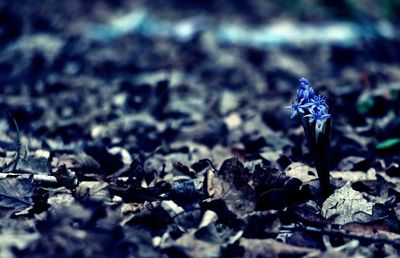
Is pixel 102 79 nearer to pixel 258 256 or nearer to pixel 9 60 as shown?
pixel 9 60

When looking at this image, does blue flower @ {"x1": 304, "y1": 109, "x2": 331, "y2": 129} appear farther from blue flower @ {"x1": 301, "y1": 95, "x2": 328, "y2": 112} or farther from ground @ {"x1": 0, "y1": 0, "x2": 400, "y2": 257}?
ground @ {"x1": 0, "y1": 0, "x2": 400, "y2": 257}

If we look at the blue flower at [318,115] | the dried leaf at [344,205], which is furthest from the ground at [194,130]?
the blue flower at [318,115]

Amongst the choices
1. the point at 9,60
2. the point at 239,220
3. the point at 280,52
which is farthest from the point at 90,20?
the point at 239,220

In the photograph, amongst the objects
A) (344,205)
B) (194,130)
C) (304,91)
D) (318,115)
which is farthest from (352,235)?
(194,130)

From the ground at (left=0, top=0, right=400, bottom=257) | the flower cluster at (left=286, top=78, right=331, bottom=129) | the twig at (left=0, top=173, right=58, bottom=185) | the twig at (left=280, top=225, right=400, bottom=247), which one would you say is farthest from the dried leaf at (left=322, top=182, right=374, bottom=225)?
the twig at (left=0, top=173, right=58, bottom=185)

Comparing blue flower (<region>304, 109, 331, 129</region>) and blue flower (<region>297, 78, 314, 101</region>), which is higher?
blue flower (<region>297, 78, 314, 101</region>)

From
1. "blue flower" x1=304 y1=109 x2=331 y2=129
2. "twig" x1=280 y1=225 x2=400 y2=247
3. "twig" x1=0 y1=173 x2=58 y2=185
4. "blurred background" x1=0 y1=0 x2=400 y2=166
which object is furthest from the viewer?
"blurred background" x1=0 y1=0 x2=400 y2=166

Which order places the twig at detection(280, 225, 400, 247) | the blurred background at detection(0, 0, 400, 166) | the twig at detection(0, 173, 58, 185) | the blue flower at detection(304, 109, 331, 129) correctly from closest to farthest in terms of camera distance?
the twig at detection(280, 225, 400, 247)
the blue flower at detection(304, 109, 331, 129)
the twig at detection(0, 173, 58, 185)
the blurred background at detection(0, 0, 400, 166)
